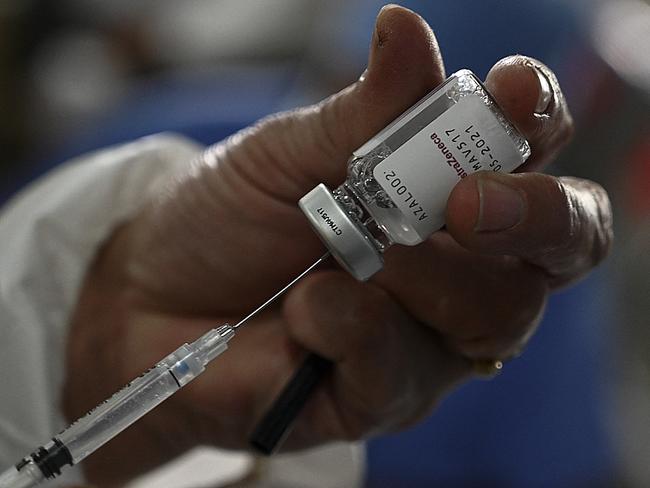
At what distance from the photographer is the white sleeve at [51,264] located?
1.87 ft

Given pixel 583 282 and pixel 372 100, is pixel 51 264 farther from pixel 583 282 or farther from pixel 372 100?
pixel 583 282

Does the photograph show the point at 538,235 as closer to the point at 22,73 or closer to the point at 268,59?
the point at 268,59

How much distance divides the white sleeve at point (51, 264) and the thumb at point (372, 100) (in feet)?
0.76

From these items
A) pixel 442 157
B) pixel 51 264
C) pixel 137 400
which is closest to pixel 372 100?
pixel 442 157

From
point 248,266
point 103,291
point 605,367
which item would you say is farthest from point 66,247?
point 605,367

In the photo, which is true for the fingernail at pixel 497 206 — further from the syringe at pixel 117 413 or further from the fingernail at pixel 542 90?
the syringe at pixel 117 413

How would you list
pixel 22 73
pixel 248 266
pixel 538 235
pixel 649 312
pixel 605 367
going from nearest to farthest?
pixel 538 235
pixel 248 266
pixel 605 367
pixel 649 312
pixel 22 73

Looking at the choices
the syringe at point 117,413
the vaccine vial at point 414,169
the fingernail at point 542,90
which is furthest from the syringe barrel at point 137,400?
the fingernail at point 542,90

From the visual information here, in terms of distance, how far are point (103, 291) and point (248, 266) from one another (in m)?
0.15

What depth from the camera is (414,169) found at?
342 mm

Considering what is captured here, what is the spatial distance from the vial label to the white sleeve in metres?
0.32

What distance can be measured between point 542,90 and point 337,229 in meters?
0.12

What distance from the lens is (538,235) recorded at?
15.2 inches

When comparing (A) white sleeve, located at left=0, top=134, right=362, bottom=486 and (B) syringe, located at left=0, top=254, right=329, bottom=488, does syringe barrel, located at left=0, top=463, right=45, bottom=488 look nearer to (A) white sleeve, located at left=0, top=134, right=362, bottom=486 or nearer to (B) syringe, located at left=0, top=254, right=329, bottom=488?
(B) syringe, located at left=0, top=254, right=329, bottom=488
